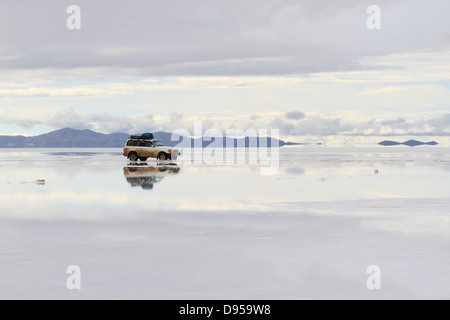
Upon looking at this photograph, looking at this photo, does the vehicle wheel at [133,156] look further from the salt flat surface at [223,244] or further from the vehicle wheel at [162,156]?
the salt flat surface at [223,244]

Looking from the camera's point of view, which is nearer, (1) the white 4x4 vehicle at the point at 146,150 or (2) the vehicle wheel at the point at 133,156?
(1) the white 4x4 vehicle at the point at 146,150

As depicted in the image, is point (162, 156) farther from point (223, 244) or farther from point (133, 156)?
point (223, 244)

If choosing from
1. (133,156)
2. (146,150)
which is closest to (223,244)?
(146,150)

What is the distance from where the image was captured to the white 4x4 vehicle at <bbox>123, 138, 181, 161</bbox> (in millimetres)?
57281

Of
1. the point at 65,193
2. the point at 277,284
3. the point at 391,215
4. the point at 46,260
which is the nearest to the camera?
the point at 277,284

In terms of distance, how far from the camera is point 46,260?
429 inches

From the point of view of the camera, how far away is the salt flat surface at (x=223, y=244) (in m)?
8.97

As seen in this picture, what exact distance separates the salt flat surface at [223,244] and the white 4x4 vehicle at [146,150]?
3352cm

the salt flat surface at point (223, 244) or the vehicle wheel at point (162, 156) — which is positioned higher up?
the vehicle wheel at point (162, 156)

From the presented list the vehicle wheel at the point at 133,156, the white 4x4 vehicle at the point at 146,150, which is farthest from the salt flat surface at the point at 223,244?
the vehicle wheel at the point at 133,156

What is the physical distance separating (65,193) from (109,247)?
11893mm

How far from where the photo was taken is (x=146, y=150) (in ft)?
188
